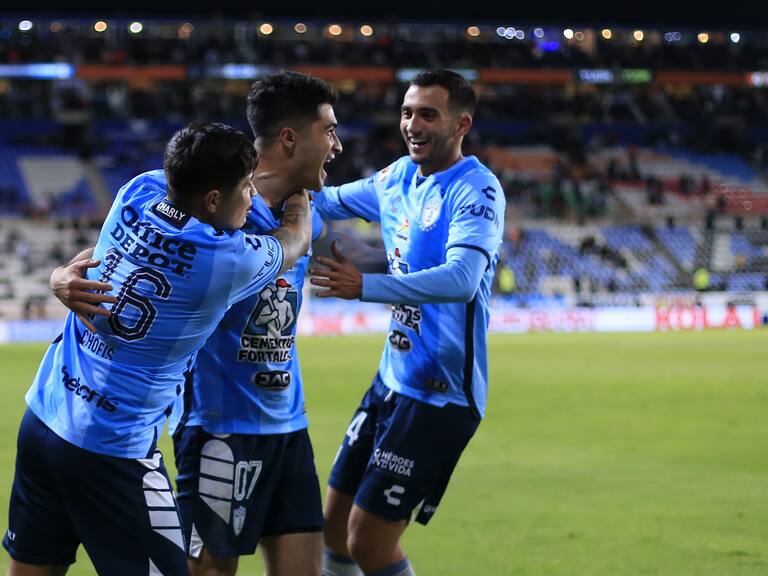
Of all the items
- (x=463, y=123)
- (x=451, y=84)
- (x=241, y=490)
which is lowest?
(x=241, y=490)

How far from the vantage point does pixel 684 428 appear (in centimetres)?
1409

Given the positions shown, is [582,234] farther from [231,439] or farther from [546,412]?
[231,439]

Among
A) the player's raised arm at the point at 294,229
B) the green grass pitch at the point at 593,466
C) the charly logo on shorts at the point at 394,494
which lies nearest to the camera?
the player's raised arm at the point at 294,229

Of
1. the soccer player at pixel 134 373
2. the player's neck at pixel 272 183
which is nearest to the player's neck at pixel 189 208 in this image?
the soccer player at pixel 134 373

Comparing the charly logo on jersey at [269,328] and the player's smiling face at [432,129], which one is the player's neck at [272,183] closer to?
the charly logo on jersey at [269,328]

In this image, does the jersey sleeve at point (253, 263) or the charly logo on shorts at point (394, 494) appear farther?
the charly logo on shorts at point (394, 494)

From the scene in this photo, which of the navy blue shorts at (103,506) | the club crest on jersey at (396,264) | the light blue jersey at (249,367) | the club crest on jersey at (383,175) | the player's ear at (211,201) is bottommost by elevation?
the navy blue shorts at (103,506)

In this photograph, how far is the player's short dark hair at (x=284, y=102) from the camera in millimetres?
4938

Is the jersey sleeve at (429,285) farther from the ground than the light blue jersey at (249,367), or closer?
farther from the ground

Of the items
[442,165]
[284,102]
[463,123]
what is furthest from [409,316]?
[284,102]

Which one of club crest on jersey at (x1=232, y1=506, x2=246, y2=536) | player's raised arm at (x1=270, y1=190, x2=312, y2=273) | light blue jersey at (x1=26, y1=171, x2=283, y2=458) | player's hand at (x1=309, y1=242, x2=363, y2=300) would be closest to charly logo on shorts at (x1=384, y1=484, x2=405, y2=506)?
club crest on jersey at (x1=232, y1=506, x2=246, y2=536)

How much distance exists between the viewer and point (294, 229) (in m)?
4.67

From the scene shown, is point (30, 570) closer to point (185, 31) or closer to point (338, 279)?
point (338, 279)

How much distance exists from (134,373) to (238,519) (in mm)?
952
